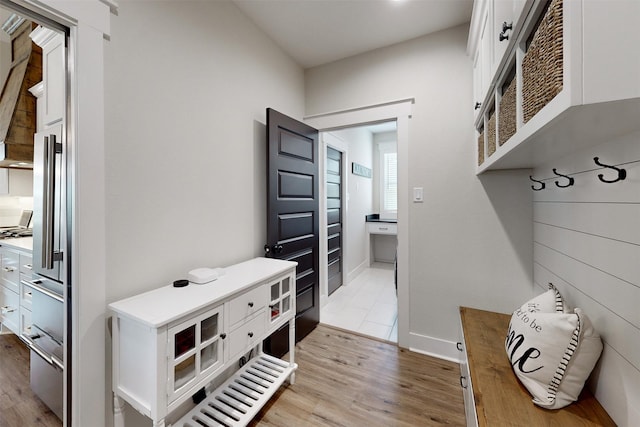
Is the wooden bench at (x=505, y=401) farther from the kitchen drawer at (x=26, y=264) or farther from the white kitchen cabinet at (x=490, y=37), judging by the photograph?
the kitchen drawer at (x=26, y=264)

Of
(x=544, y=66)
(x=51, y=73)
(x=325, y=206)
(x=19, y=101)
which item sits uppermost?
(x=51, y=73)

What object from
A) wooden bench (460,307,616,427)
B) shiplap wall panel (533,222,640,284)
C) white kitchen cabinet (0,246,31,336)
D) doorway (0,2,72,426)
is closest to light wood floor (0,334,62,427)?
doorway (0,2,72,426)

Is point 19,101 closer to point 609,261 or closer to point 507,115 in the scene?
point 507,115

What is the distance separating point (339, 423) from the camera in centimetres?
151

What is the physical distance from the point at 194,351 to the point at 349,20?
2.42 metres

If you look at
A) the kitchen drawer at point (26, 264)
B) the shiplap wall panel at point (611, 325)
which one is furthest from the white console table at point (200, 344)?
the shiplap wall panel at point (611, 325)

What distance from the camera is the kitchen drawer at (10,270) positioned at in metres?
1.58

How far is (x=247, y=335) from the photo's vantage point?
1.44 m

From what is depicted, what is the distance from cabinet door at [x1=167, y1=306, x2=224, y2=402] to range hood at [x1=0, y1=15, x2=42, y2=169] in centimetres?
122

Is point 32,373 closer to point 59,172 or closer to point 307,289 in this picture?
point 59,172

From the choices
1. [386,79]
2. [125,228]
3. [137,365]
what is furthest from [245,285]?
[386,79]

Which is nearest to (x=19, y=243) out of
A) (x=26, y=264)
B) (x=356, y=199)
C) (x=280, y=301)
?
(x=26, y=264)

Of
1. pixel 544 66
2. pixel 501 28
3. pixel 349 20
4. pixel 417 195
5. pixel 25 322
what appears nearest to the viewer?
pixel 544 66

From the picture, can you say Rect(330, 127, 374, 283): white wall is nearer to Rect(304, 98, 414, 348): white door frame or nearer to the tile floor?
the tile floor
